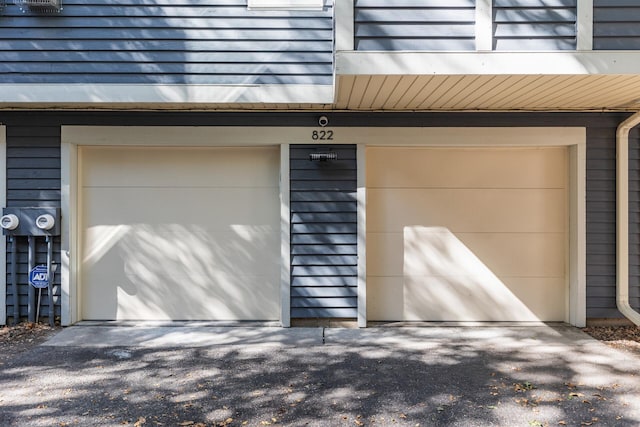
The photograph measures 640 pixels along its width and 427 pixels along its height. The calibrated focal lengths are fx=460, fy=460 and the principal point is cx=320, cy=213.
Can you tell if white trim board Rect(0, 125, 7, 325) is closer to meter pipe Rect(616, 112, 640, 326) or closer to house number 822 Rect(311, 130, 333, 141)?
house number 822 Rect(311, 130, 333, 141)

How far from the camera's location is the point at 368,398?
3.14 meters

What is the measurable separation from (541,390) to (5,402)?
3674 millimetres

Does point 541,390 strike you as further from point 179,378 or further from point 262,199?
point 262,199

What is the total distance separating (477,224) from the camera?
4980 millimetres

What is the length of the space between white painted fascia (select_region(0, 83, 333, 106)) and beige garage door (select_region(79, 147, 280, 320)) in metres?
0.70

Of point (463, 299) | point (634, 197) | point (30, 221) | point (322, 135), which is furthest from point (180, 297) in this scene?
point (634, 197)

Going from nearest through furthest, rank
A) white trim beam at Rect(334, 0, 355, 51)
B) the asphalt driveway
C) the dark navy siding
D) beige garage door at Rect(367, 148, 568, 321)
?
the asphalt driveway < white trim beam at Rect(334, 0, 355, 51) < the dark navy siding < beige garage door at Rect(367, 148, 568, 321)

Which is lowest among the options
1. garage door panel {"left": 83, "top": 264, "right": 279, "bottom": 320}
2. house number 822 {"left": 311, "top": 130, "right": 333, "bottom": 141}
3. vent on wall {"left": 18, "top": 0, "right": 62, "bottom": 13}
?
garage door panel {"left": 83, "top": 264, "right": 279, "bottom": 320}

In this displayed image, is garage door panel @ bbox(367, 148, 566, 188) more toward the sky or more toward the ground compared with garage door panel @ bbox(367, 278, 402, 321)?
more toward the sky

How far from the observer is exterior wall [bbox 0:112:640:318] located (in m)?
4.80

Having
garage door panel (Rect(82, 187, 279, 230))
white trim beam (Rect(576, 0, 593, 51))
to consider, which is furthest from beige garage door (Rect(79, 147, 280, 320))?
white trim beam (Rect(576, 0, 593, 51))

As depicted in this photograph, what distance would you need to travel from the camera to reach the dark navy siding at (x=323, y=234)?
4812 mm

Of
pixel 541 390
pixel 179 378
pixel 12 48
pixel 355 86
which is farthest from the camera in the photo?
pixel 12 48

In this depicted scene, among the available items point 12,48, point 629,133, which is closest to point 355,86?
point 629,133
